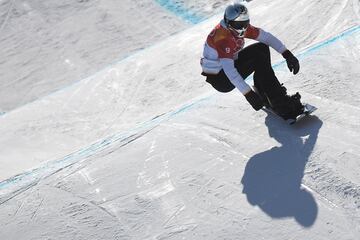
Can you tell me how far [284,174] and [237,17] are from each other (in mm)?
1313

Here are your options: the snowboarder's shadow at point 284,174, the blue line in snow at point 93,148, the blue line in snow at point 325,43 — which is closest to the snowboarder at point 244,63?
the snowboarder's shadow at point 284,174

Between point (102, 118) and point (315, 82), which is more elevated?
point (315, 82)

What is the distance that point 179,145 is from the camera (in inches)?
186

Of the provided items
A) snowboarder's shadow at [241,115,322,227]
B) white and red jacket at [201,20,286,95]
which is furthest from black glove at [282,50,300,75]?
snowboarder's shadow at [241,115,322,227]

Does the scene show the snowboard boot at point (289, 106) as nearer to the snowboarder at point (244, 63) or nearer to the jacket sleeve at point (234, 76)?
the snowboarder at point (244, 63)

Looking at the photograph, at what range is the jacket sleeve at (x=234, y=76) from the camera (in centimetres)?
A: 433

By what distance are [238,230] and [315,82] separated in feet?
6.26

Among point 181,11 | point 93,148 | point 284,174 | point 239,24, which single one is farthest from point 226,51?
point 181,11

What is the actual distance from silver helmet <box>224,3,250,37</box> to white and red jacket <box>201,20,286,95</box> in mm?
77

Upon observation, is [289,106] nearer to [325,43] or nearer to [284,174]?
[284,174]

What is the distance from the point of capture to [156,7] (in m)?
8.77

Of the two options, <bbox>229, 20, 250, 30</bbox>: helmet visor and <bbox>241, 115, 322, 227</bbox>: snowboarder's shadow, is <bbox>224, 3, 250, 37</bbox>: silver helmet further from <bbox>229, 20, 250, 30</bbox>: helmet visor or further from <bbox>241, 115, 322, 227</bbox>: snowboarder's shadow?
<bbox>241, 115, 322, 227</bbox>: snowboarder's shadow

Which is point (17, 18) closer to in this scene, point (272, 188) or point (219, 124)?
point (219, 124)

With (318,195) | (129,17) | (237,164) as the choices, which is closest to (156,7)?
(129,17)
